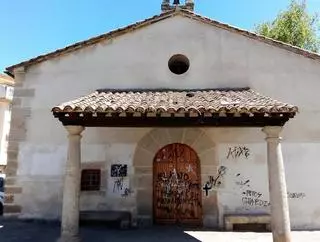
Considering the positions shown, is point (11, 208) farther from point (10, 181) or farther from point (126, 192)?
point (126, 192)

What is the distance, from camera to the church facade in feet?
27.6

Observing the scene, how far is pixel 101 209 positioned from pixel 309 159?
4.90 meters

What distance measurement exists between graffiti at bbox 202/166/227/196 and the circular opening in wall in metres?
2.64

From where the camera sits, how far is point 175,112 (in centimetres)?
641

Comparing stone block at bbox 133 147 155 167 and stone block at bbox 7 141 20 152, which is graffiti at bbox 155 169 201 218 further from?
stone block at bbox 7 141 20 152

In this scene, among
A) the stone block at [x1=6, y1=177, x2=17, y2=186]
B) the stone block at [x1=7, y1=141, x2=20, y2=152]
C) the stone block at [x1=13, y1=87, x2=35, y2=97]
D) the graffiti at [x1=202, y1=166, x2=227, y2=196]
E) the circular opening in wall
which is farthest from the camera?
the circular opening in wall

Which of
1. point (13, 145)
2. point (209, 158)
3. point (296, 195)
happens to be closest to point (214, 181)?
point (209, 158)

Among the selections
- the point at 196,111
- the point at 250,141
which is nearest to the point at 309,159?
the point at 250,141

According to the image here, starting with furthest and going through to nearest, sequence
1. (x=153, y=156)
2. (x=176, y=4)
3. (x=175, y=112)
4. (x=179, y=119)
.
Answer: (x=176, y=4) → (x=153, y=156) → (x=179, y=119) → (x=175, y=112)

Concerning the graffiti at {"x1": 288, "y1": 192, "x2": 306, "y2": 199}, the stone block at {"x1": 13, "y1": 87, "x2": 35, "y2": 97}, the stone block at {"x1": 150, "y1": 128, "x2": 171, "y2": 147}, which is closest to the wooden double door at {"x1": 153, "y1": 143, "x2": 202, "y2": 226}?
the stone block at {"x1": 150, "y1": 128, "x2": 171, "y2": 147}

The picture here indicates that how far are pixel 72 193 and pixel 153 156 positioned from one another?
266cm

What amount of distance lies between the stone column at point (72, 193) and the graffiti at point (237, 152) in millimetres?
3653

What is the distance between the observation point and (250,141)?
28.2ft

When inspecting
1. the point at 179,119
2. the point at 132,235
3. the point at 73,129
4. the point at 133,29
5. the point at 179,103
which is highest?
the point at 133,29
